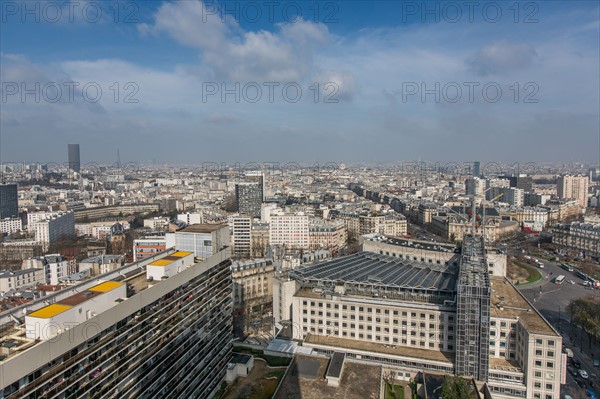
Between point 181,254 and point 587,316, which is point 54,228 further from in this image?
point 587,316

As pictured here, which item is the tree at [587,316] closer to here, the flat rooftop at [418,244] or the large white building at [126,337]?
the flat rooftop at [418,244]

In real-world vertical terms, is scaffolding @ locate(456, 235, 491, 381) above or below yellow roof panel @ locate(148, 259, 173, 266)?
below

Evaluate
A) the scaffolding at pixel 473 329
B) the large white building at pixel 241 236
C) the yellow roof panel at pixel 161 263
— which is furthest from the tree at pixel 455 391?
the large white building at pixel 241 236

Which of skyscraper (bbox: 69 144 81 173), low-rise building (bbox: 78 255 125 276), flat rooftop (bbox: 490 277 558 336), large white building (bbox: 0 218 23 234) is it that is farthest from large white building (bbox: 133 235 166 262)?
skyscraper (bbox: 69 144 81 173)

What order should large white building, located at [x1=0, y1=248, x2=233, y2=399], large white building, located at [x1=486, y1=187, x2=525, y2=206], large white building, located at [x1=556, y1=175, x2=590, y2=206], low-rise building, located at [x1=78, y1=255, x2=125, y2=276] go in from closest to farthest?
large white building, located at [x1=0, y1=248, x2=233, y2=399] < low-rise building, located at [x1=78, y1=255, x2=125, y2=276] < large white building, located at [x1=486, y1=187, x2=525, y2=206] < large white building, located at [x1=556, y1=175, x2=590, y2=206]

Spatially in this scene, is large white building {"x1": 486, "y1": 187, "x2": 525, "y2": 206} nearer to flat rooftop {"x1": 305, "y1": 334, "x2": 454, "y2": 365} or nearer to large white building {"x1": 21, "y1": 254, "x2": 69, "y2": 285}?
flat rooftop {"x1": 305, "y1": 334, "x2": 454, "y2": 365}

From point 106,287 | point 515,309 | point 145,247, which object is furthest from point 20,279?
point 515,309
